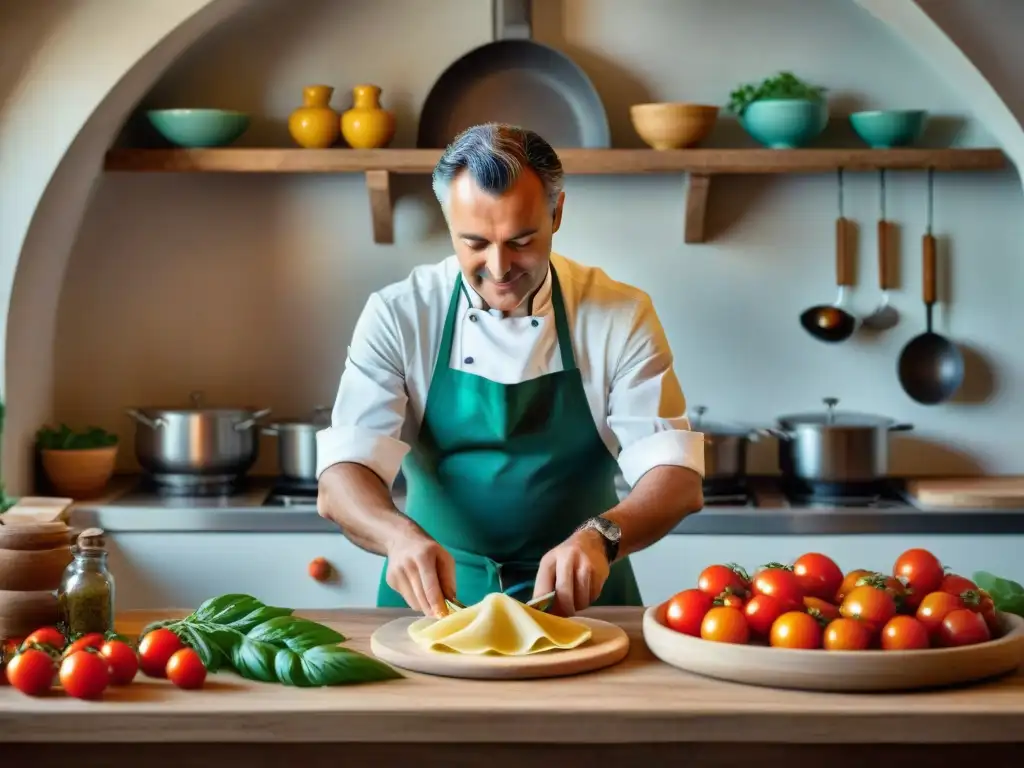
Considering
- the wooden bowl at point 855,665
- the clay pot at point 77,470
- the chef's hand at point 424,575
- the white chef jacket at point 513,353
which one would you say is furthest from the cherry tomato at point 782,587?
the clay pot at point 77,470

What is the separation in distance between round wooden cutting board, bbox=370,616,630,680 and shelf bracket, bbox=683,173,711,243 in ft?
6.63

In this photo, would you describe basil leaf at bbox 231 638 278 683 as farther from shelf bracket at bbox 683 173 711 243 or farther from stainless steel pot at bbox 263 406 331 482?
shelf bracket at bbox 683 173 711 243

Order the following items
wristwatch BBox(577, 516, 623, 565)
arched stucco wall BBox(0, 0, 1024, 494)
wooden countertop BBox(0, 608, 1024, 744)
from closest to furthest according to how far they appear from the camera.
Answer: wooden countertop BBox(0, 608, 1024, 744) < wristwatch BBox(577, 516, 623, 565) < arched stucco wall BBox(0, 0, 1024, 494)

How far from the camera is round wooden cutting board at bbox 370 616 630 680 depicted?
1781 mm

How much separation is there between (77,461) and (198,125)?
3.08 feet

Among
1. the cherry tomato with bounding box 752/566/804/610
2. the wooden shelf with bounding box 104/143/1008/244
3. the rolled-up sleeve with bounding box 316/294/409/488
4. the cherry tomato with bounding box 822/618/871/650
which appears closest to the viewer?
the cherry tomato with bounding box 822/618/871/650

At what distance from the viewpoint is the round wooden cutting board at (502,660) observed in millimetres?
1781

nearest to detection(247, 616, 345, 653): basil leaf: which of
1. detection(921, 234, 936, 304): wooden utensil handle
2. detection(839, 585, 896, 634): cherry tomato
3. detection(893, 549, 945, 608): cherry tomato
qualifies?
detection(839, 585, 896, 634): cherry tomato

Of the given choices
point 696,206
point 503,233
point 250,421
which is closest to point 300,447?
point 250,421

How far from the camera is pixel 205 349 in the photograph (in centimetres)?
402

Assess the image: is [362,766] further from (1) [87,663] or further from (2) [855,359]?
(2) [855,359]

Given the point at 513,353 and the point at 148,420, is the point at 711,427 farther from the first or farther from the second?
the point at 148,420

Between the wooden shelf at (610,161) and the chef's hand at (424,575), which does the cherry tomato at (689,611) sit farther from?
the wooden shelf at (610,161)

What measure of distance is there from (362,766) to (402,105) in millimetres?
2544
